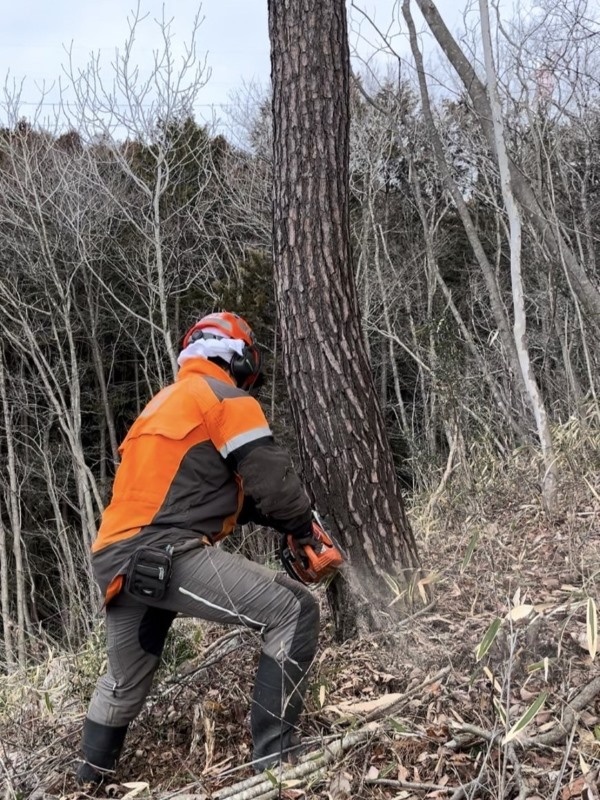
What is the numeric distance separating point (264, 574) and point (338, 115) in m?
2.28

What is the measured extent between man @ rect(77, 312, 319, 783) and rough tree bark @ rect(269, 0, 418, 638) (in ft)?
1.91

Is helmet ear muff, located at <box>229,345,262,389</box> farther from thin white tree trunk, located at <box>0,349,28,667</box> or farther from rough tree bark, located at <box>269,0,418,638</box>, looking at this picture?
thin white tree trunk, located at <box>0,349,28,667</box>

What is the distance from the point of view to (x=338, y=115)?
3264 millimetres

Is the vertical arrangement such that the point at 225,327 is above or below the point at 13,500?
above

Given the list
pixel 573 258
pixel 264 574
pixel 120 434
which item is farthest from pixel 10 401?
pixel 264 574

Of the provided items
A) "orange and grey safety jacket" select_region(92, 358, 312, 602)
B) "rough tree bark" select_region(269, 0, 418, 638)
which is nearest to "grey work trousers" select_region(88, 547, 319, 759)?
"orange and grey safety jacket" select_region(92, 358, 312, 602)

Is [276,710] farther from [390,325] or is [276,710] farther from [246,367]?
[390,325]

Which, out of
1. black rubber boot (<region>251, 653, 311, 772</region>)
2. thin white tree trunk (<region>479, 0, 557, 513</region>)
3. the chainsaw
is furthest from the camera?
thin white tree trunk (<region>479, 0, 557, 513</region>)

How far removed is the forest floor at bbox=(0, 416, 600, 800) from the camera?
203 cm

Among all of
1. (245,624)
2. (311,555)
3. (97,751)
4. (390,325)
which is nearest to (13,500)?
(390,325)

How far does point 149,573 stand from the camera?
92.7 inches

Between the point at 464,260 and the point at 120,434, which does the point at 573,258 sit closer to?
the point at 464,260

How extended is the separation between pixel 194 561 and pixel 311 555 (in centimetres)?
54

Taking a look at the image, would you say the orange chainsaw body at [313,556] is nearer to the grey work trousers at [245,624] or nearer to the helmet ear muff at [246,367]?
the grey work trousers at [245,624]
